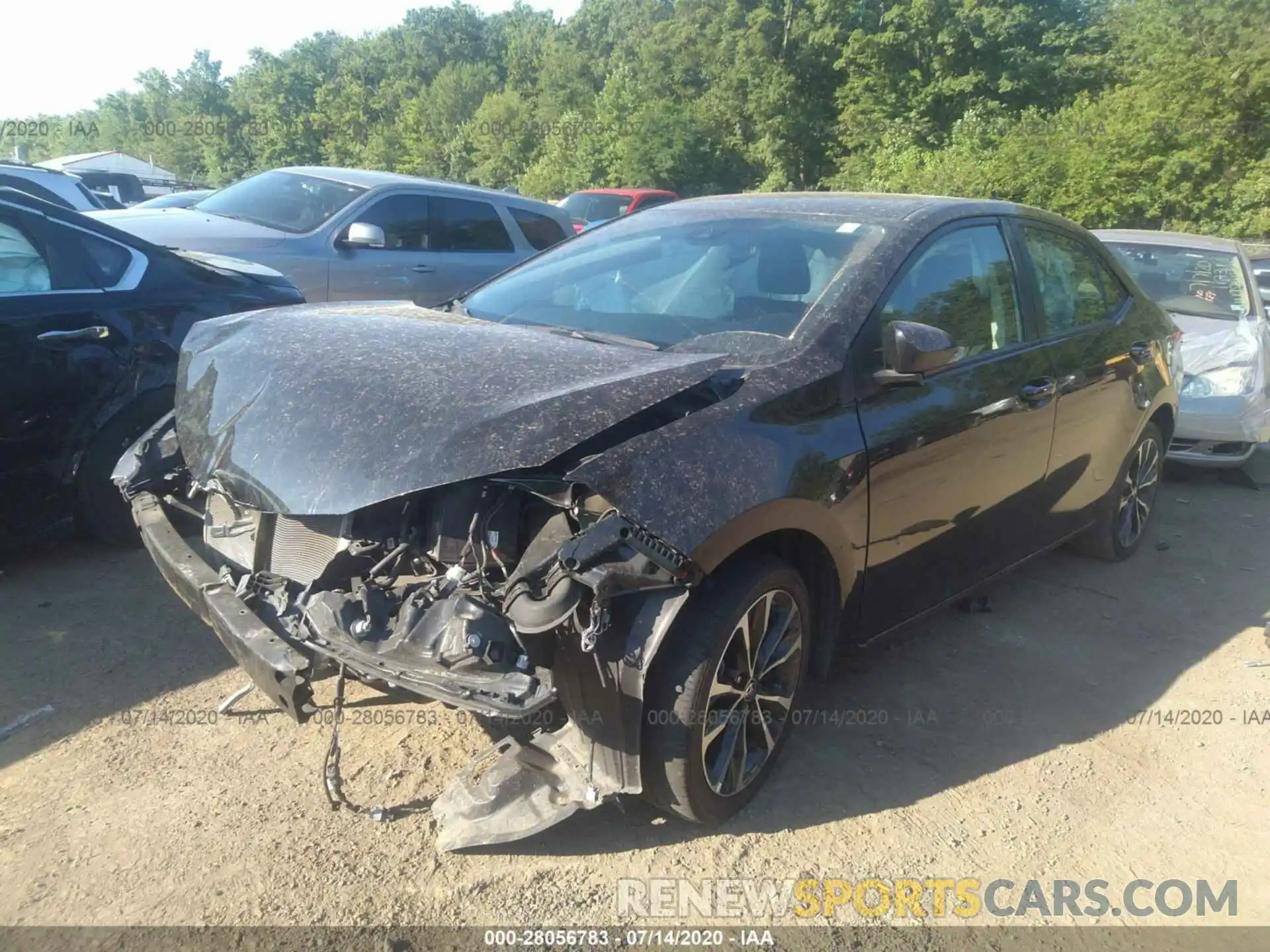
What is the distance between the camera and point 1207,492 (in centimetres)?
685

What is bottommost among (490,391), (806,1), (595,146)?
(595,146)

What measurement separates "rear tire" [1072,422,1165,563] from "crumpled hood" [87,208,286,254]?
584 centimetres

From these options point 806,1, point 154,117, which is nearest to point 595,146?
point 806,1

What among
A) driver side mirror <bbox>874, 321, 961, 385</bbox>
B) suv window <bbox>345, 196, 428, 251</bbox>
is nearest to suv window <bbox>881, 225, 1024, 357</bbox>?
driver side mirror <bbox>874, 321, 961, 385</bbox>

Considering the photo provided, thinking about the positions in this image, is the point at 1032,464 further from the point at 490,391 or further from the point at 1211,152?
the point at 1211,152

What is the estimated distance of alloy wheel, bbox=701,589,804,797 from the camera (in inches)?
112

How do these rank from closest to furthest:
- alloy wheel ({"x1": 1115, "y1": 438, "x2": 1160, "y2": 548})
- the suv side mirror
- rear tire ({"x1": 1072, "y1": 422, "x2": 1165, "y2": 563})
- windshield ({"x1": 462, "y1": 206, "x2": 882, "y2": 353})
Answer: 1. windshield ({"x1": 462, "y1": 206, "x2": 882, "y2": 353})
2. rear tire ({"x1": 1072, "y1": 422, "x2": 1165, "y2": 563})
3. alloy wheel ({"x1": 1115, "y1": 438, "x2": 1160, "y2": 548})
4. the suv side mirror

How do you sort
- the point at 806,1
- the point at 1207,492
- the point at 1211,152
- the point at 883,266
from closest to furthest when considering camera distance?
the point at 883,266 < the point at 1207,492 < the point at 1211,152 < the point at 806,1

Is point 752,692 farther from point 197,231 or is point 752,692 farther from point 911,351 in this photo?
point 197,231

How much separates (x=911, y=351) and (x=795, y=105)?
1450 inches

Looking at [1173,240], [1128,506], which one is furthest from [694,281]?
[1173,240]

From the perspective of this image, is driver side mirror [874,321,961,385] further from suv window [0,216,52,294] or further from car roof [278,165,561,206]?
car roof [278,165,561,206]

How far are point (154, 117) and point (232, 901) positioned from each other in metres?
75.5

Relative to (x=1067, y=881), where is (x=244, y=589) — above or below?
above
